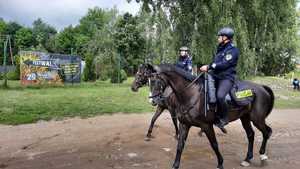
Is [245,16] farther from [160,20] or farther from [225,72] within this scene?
[225,72]

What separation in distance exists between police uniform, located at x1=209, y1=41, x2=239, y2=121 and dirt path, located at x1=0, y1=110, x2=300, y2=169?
4.10 ft

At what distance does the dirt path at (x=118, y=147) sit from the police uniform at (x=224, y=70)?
1.25m

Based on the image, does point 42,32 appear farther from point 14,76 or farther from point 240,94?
point 240,94

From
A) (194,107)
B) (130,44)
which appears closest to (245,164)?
(194,107)

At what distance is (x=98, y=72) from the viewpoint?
103 feet

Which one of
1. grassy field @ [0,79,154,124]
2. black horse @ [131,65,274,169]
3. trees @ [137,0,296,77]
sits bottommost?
grassy field @ [0,79,154,124]

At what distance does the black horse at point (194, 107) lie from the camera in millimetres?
6117

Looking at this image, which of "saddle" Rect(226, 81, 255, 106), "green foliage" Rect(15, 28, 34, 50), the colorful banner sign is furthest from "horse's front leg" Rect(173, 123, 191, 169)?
"green foliage" Rect(15, 28, 34, 50)

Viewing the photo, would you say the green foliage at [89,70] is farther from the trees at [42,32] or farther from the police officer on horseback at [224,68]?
the trees at [42,32]

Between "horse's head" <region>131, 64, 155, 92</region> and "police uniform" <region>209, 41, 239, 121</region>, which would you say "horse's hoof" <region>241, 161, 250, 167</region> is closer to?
"police uniform" <region>209, 41, 239, 121</region>

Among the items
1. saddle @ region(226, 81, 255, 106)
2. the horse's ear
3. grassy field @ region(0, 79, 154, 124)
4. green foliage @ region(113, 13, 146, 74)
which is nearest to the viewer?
saddle @ region(226, 81, 255, 106)

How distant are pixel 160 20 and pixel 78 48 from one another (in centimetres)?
5147

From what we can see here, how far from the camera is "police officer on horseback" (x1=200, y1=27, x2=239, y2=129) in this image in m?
6.11

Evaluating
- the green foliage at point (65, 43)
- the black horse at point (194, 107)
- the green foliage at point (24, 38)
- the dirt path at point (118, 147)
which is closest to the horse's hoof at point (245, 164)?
the black horse at point (194, 107)
